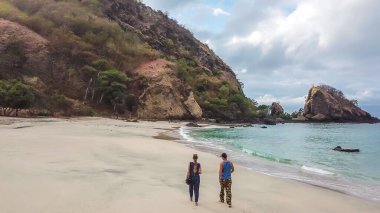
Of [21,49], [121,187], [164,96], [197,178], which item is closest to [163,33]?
[164,96]

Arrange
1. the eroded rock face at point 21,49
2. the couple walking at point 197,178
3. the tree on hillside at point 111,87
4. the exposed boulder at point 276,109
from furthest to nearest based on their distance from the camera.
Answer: the exposed boulder at point 276,109
the tree on hillside at point 111,87
the eroded rock face at point 21,49
the couple walking at point 197,178

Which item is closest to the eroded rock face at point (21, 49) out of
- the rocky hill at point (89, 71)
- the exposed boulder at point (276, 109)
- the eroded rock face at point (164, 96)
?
the rocky hill at point (89, 71)

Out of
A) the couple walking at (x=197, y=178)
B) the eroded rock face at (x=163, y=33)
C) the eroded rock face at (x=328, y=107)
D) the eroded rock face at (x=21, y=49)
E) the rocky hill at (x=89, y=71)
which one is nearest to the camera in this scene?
the couple walking at (x=197, y=178)

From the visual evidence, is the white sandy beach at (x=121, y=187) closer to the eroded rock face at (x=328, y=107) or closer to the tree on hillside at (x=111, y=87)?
the tree on hillside at (x=111, y=87)

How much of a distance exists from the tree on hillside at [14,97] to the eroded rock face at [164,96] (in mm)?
25246

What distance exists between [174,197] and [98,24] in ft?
276

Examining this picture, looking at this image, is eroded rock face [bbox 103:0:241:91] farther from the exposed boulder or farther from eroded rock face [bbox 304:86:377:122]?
eroded rock face [bbox 304:86:377:122]

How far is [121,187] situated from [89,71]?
64.4m

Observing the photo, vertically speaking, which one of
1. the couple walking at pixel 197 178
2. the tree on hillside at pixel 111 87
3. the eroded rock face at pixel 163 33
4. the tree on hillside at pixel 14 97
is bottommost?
the couple walking at pixel 197 178

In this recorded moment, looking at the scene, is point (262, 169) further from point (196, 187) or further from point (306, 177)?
point (196, 187)

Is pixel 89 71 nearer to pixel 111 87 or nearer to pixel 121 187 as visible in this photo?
pixel 111 87

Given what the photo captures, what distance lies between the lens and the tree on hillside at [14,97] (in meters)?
47.9

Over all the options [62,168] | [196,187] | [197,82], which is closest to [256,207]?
[196,187]

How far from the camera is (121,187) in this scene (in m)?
13.0
